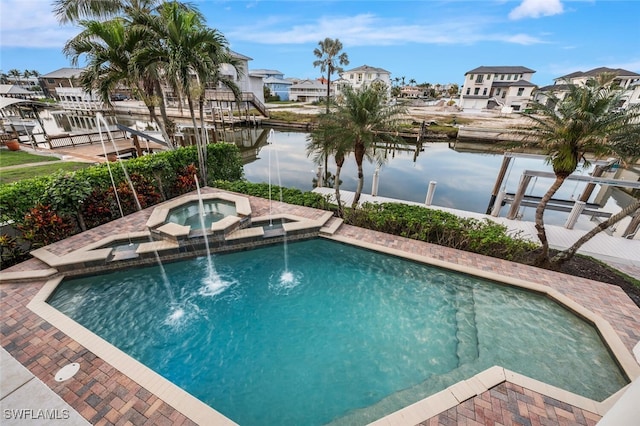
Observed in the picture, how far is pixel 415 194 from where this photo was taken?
1499cm

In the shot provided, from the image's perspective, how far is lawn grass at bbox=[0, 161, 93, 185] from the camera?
424 inches

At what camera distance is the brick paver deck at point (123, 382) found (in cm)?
369

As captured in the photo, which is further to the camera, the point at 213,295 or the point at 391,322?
the point at 213,295

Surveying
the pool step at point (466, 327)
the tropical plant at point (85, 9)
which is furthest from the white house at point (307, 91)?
the pool step at point (466, 327)

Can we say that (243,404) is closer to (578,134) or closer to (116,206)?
(116,206)

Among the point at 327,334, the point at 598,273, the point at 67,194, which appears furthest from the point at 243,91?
the point at 598,273

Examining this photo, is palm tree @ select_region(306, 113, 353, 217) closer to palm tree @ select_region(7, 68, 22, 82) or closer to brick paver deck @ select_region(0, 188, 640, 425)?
brick paver deck @ select_region(0, 188, 640, 425)

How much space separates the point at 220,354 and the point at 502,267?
736 centimetres

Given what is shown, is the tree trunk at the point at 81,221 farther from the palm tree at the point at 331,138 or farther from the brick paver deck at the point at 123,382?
the palm tree at the point at 331,138

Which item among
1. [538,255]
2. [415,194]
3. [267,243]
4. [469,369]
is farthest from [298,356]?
[415,194]

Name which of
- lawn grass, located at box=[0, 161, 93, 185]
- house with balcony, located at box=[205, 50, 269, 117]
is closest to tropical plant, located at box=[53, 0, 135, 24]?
lawn grass, located at box=[0, 161, 93, 185]

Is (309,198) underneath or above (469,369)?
Answer: above

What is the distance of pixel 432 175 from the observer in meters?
18.2

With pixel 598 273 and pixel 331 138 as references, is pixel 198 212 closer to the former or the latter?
pixel 331 138
